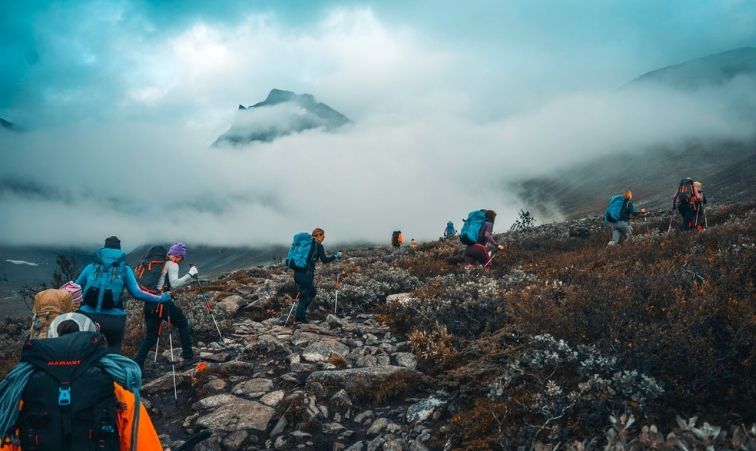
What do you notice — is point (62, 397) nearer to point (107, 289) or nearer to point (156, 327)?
point (107, 289)

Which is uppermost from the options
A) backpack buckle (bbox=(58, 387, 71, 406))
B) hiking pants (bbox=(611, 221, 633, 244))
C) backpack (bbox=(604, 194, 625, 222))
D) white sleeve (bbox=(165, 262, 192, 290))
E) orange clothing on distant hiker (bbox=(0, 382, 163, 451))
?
backpack (bbox=(604, 194, 625, 222))

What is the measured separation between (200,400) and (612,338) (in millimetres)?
6878

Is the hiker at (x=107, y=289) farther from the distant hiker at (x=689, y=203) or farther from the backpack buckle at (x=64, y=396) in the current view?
the distant hiker at (x=689, y=203)

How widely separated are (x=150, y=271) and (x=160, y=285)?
16.6 inches

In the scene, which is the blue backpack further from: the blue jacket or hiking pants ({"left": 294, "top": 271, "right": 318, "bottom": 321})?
the blue jacket

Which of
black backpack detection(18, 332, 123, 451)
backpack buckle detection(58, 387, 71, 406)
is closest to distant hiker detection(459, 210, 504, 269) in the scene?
black backpack detection(18, 332, 123, 451)

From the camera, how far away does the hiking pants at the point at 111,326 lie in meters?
7.83

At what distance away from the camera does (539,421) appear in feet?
17.7

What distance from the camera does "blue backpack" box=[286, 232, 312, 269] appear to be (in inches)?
527

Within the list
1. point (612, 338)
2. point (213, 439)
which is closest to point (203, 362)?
point (213, 439)

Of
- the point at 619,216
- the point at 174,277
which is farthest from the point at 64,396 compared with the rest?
the point at 619,216

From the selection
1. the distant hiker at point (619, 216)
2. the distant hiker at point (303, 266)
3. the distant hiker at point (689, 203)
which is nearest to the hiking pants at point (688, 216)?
the distant hiker at point (689, 203)

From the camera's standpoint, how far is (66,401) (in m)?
3.78

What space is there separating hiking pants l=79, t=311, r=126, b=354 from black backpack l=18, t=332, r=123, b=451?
4.32 metres
